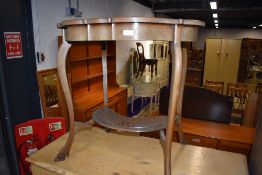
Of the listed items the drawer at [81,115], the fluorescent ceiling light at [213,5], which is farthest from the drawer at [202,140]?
the fluorescent ceiling light at [213,5]

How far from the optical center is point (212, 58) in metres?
7.02

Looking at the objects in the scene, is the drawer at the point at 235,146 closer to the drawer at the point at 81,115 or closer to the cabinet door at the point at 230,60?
the drawer at the point at 81,115

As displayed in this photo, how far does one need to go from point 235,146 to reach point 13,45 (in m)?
2.46

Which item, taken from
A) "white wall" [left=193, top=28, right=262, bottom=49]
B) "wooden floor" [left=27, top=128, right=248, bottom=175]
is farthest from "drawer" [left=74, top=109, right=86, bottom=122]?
"white wall" [left=193, top=28, right=262, bottom=49]

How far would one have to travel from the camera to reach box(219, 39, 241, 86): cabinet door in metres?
6.72

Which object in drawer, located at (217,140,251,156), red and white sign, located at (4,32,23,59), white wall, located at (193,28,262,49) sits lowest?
drawer, located at (217,140,251,156)

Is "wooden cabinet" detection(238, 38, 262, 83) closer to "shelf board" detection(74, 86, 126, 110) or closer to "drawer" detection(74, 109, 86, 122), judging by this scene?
"shelf board" detection(74, 86, 126, 110)

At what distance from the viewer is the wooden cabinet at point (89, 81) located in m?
3.16

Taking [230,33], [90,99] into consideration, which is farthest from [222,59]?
[230,33]

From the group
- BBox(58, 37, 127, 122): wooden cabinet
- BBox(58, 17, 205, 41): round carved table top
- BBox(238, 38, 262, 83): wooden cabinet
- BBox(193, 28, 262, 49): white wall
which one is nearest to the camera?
BBox(58, 17, 205, 41): round carved table top

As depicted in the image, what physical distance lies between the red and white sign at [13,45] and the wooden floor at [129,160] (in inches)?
51.2

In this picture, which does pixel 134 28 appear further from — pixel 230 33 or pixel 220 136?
pixel 230 33

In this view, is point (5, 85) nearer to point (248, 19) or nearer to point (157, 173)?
point (157, 173)

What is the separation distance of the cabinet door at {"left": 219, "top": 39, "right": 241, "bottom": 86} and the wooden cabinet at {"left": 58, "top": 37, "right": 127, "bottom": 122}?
4.12 m
